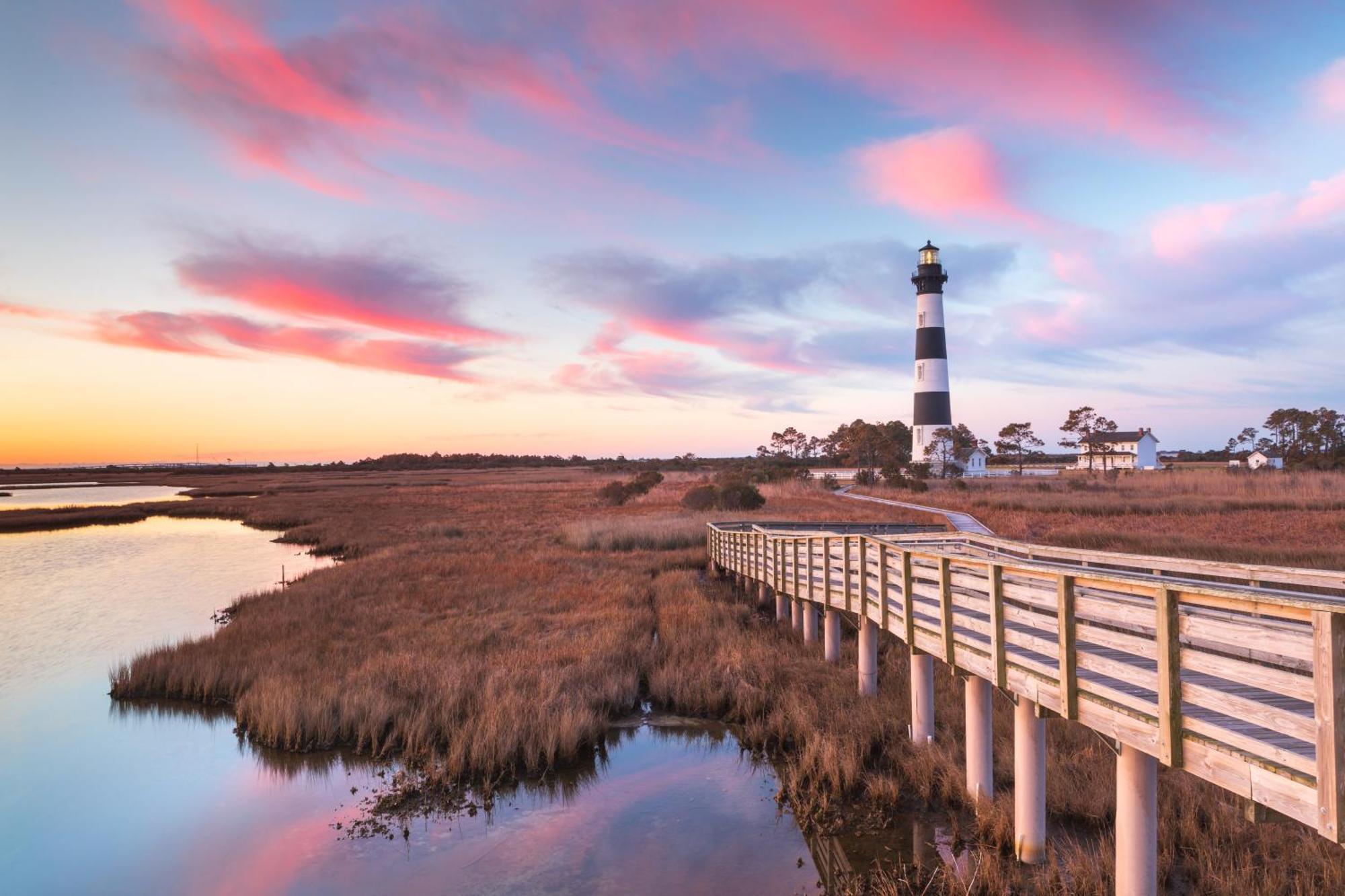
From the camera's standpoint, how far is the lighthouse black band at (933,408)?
63.5 m

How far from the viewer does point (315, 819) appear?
924 centimetres

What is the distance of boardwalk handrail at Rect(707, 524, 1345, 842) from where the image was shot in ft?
13.8

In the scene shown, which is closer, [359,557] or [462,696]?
[462,696]

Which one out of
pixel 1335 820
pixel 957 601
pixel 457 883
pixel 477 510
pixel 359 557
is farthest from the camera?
pixel 477 510

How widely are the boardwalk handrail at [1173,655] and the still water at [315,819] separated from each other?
3.22m

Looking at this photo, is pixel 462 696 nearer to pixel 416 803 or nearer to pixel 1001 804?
pixel 416 803

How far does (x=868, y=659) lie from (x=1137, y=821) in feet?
21.9

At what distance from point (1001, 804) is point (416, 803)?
7112mm

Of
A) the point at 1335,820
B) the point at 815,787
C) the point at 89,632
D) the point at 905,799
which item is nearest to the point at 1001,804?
the point at 905,799

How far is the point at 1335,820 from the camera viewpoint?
4016 millimetres

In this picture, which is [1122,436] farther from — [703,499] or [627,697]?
[627,697]

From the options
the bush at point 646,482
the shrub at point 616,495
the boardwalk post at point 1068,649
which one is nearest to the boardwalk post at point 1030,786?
the boardwalk post at point 1068,649

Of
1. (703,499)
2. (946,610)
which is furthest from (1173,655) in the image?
(703,499)

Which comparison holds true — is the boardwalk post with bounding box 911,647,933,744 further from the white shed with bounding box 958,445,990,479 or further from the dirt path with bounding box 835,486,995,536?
the white shed with bounding box 958,445,990,479
